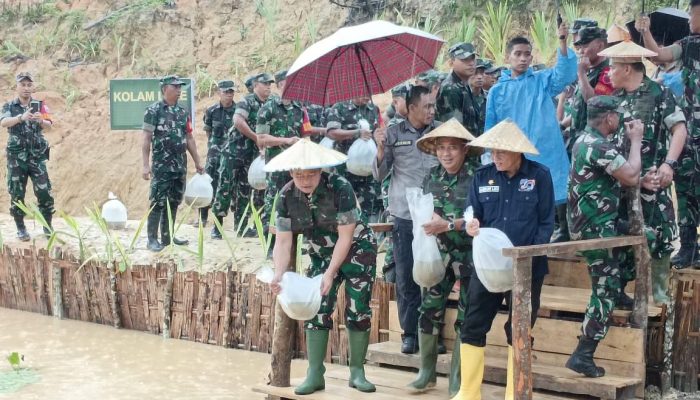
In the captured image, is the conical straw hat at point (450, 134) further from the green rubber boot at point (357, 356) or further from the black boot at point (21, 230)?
the black boot at point (21, 230)

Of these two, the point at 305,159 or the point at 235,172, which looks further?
the point at 235,172

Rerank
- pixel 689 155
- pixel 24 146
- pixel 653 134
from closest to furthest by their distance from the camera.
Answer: pixel 653 134 → pixel 689 155 → pixel 24 146

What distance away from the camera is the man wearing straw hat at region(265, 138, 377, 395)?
6.03 meters

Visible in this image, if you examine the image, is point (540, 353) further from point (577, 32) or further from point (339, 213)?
point (577, 32)

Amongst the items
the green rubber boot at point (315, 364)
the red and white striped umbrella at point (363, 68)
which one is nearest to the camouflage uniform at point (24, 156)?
the red and white striped umbrella at point (363, 68)

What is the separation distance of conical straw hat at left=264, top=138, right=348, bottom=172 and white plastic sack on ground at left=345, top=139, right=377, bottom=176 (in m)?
3.14

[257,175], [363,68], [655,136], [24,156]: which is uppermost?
[363,68]

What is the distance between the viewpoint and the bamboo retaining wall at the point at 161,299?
27.5ft

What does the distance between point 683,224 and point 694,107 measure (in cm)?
87

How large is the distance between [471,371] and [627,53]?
2283 millimetres

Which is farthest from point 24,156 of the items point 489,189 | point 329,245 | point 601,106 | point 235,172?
point 601,106

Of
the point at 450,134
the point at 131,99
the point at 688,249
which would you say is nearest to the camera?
the point at 450,134

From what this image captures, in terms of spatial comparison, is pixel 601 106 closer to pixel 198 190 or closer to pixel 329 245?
pixel 329 245

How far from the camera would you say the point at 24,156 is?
11.5 metres
